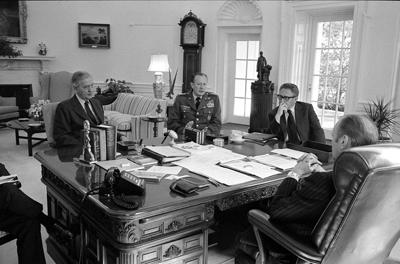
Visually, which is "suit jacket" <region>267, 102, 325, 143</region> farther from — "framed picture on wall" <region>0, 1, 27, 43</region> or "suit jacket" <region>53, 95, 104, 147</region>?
"framed picture on wall" <region>0, 1, 27, 43</region>

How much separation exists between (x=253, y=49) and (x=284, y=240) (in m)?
5.85

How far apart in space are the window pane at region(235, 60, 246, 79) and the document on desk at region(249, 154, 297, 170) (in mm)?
4985

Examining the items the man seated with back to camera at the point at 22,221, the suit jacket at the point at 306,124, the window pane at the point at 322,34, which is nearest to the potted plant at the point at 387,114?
the window pane at the point at 322,34

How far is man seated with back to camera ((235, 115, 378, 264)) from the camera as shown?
152 centimetres

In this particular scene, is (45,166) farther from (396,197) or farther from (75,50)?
(75,50)

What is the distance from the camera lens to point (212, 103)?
3.66 m

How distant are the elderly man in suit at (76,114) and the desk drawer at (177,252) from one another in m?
1.47

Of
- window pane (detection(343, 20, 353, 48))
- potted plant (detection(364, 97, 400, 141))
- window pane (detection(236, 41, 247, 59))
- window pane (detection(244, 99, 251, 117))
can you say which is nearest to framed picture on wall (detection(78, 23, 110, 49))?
window pane (detection(236, 41, 247, 59))

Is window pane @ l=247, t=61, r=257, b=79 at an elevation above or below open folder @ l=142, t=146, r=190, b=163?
above

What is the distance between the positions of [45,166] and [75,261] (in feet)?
1.92

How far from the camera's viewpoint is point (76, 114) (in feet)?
10.0

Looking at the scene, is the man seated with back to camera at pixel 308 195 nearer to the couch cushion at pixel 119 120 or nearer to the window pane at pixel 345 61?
the couch cushion at pixel 119 120

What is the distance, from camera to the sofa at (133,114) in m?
5.55

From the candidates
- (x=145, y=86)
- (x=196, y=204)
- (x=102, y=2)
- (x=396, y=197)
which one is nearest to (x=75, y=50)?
(x=102, y=2)
